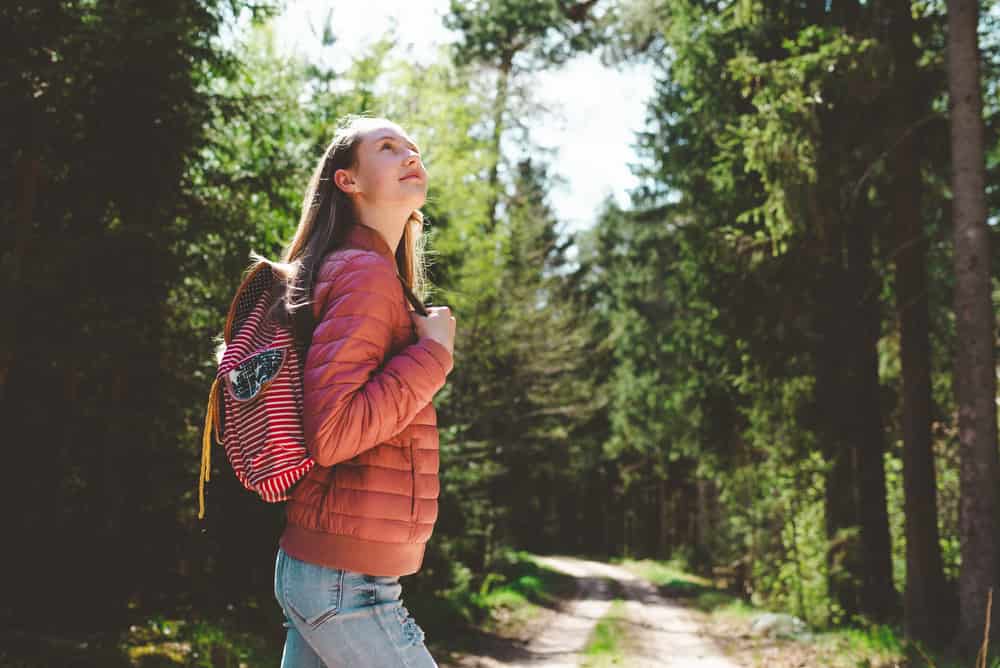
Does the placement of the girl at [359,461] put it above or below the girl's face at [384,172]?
below

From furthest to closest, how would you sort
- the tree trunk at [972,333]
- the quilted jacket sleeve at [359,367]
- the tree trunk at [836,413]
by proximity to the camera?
the tree trunk at [836,413], the tree trunk at [972,333], the quilted jacket sleeve at [359,367]

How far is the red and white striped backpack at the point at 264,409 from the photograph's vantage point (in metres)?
1.92

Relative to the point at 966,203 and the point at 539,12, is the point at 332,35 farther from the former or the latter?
the point at 539,12

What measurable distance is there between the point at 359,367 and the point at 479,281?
14.9 meters

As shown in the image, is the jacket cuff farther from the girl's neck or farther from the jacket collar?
the girl's neck

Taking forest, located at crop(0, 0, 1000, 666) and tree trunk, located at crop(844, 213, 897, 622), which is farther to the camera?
tree trunk, located at crop(844, 213, 897, 622)

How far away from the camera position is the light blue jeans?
1.98 meters

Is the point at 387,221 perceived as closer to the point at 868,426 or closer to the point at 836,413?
the point at 868,426

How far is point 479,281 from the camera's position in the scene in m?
16.8

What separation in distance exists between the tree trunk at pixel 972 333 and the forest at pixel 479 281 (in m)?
0.03

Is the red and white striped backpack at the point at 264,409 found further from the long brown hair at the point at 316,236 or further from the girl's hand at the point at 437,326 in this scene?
the girl's hand at the point at 437,326

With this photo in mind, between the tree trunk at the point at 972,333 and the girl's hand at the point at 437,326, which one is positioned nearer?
the girl's hand at the point at 437,326

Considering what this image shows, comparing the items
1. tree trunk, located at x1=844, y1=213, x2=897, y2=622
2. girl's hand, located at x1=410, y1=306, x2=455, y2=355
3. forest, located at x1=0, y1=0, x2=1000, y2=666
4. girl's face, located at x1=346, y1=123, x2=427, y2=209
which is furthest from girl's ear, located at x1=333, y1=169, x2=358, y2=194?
tree trunk, located at x1=844, y1=213, x2=897, y2=622

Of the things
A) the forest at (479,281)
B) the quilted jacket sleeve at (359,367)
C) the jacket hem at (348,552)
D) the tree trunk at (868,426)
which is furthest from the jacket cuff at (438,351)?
the tree trunk at (868,426)
